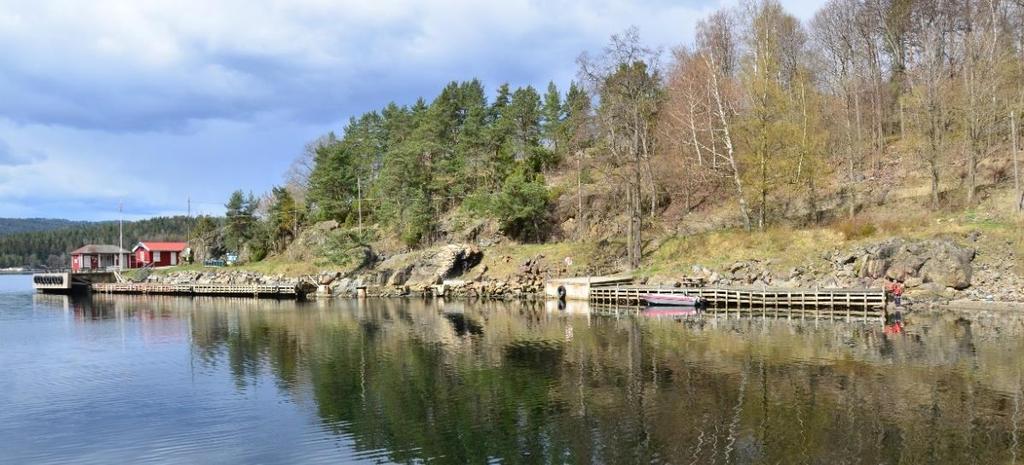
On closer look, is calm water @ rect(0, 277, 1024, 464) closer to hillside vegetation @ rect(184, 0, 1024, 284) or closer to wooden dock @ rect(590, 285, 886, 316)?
wooden dock @ rect(590, 285, 886, 316)

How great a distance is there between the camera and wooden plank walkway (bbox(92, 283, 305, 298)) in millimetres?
71125

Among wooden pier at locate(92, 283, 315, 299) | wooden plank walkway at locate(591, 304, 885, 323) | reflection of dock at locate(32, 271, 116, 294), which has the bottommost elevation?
wooden plank walkway at locate(591, 304, 885, 323)

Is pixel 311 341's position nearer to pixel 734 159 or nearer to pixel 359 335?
pixel 359 335

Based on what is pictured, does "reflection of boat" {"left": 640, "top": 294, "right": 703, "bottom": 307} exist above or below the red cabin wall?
below

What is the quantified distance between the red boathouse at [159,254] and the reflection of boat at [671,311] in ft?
301

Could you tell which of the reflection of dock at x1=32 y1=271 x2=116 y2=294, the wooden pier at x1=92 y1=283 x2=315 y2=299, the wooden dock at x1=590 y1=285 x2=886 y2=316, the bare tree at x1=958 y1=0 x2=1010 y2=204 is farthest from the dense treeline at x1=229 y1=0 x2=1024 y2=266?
the reflection of dock at x1=32 y1=271 x2=116 y2=294

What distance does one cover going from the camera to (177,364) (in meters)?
30.5

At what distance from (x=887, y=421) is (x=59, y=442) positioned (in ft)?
73.1

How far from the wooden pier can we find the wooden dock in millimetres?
38199

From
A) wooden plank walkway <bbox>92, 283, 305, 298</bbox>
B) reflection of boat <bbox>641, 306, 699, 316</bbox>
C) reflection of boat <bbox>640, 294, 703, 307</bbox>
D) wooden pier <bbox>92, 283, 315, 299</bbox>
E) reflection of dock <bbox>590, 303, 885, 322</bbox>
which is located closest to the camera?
reflection of dock <bbox>590, 303, 885, 322</bbox>

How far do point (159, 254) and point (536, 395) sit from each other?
354 feet

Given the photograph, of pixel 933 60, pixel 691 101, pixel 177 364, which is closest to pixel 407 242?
pixel 691 101

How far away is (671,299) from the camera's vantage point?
1843 inches

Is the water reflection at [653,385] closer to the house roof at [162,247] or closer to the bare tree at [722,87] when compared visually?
the bare tree at [722,87]
